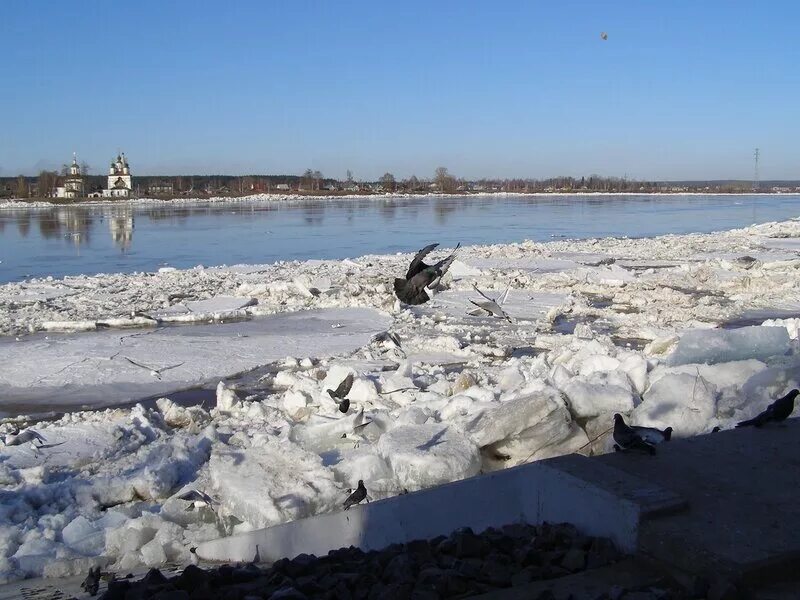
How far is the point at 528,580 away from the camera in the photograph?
268cm

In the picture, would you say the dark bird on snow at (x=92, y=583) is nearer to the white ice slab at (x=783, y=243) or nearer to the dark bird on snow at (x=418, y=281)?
the dark bird on snow at (x=418, y=281)

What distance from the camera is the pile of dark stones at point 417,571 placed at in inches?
106

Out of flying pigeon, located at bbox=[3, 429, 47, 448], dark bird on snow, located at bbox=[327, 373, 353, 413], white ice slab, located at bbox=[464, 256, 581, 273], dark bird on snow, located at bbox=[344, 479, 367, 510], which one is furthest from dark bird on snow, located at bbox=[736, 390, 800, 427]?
white ice slab, located at bbox=[464, 256, 581, 273]

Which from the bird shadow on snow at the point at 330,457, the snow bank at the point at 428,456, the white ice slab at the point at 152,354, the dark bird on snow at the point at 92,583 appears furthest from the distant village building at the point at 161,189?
→ the dark bird on snow at the point at 92,583

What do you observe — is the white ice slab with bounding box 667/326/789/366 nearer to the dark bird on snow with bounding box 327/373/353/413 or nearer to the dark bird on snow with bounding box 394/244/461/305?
the dark bird on snow with bounding box 327/373/353/413

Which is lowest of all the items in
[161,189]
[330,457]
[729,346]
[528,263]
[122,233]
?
[330,457]

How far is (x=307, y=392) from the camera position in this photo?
6465 millimetres

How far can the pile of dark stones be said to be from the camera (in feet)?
8.82

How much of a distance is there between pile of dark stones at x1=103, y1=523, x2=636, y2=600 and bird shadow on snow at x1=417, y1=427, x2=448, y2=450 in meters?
1.29

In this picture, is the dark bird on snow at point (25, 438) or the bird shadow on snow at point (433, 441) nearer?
the bird shadow on snow at point (433, 441)

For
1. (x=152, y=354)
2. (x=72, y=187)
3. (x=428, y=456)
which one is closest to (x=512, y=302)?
(x=152, y=354)

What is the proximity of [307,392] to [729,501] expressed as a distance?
404 cm

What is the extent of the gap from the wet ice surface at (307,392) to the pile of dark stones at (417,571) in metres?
0.95

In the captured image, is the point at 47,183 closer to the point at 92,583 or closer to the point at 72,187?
the point at 72,187
